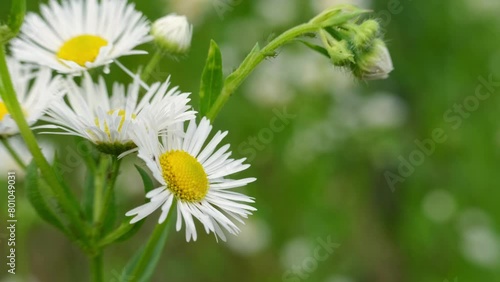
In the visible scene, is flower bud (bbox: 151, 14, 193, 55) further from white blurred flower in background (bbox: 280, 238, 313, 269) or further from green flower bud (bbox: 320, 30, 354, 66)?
white blurred flower in background (bbox: 280, 238, 313, 269)

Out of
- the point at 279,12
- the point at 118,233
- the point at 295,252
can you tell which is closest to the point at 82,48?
the point at 118,233

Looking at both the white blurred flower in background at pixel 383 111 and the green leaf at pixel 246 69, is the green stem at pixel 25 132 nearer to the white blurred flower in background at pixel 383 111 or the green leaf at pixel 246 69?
the green leaf at pixel 246 69

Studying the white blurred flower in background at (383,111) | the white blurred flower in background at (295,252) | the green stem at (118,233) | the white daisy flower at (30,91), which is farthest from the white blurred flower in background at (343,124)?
the green stem at (118,233)

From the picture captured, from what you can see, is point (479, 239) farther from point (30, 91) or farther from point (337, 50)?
point (30, 91)

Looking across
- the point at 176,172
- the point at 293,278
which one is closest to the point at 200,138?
the point at 176,172

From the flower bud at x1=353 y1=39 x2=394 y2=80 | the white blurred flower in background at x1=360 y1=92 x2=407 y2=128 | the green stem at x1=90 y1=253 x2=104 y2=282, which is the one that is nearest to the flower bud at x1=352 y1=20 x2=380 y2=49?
the flower bud at x1=353 y1=39 x2=394 y2=80

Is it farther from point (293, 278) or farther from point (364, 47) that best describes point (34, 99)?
point (293, 278)
